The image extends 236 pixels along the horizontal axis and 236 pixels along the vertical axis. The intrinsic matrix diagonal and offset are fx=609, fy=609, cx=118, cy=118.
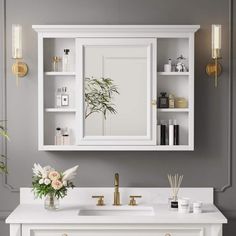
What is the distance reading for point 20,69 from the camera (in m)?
4.34

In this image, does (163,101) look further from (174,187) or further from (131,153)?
(174,187)

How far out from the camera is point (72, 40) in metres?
4.35

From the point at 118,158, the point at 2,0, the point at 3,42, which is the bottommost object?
the point at 118,158

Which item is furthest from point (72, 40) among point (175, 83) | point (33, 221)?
point (33, 221)

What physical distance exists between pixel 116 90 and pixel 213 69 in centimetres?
71

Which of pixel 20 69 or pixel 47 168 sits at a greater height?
pixel 20 69

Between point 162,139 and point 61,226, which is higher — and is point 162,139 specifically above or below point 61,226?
above

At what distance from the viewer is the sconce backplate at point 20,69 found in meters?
4.32

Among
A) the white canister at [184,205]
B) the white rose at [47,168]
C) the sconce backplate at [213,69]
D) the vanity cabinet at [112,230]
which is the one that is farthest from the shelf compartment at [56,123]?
the sconce backplate at [213,69]

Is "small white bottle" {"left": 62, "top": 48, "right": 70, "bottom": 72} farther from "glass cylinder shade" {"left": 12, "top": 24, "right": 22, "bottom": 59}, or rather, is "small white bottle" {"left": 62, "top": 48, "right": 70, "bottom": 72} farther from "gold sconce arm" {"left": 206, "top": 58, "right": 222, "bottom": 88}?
"gold sconce arm" {"left": 206, "top": 58, "right": 222, "bottom": 88}

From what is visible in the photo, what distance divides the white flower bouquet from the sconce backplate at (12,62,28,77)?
673 mm

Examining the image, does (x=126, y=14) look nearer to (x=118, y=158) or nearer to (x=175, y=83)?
(x=175, y=83)

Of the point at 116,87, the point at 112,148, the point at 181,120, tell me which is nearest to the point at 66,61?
the point at 116,87

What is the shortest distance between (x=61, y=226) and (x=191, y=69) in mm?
1393
